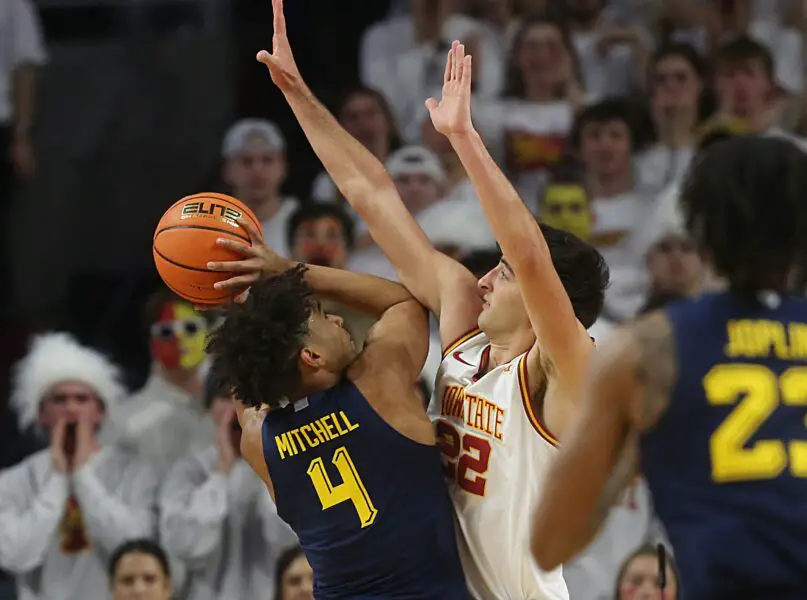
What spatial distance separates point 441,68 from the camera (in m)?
7.69

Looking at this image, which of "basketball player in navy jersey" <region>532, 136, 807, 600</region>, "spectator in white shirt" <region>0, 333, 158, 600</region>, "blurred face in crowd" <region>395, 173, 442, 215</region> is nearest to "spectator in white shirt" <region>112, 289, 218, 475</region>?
"spectator in white shirt" <region>0, 333, 158, 600</region>

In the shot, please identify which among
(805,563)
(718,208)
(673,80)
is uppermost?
(673,80)

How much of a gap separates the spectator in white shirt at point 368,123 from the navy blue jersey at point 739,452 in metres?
4.93

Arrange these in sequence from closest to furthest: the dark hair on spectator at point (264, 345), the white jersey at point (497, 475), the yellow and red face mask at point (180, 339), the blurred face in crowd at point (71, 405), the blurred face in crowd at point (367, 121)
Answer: the dark hair on spectator at point (264, 345) → the white jersey at point (497, 475) → the blurred face in crowd at point (71, 405) → the yellow and red face mask at point (180, 339) → the blurred face in crowd at point (367, 121)

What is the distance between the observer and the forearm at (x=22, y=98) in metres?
7.62

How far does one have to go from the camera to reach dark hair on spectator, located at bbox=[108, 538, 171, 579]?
5953 millimetres

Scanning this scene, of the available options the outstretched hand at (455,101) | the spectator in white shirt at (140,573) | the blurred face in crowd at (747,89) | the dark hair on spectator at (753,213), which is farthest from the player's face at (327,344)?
the blurred face in crowd at (747,89)

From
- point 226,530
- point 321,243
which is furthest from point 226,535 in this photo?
point 321,243

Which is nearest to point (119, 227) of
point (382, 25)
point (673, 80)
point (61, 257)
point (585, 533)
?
point (61, 257)

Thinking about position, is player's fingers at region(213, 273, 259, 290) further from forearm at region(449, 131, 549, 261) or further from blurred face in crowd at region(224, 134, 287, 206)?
blurred face in crowd at region(224, 134, 287, 206)

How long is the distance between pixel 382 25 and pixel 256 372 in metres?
4.92

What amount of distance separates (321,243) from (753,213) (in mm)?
4378

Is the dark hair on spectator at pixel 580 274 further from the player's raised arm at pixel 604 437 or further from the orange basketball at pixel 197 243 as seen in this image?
the player's raised arm at pixel 604 437

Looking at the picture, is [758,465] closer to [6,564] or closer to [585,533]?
[585,533]
